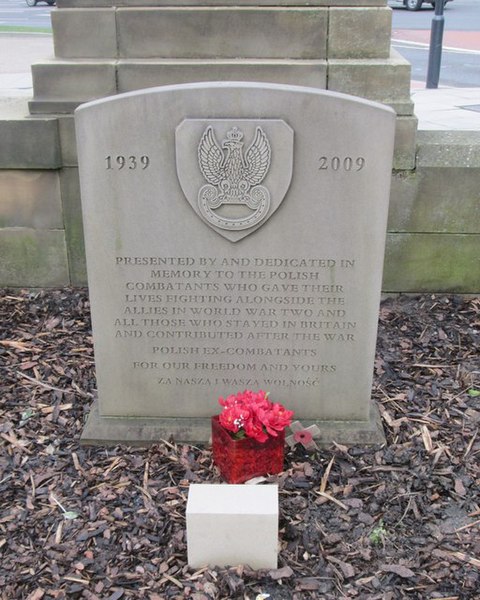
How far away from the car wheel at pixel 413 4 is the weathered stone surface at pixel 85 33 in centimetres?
2907

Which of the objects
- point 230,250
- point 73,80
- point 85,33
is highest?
point 85,33

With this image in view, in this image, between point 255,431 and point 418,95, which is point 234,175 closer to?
point 255,431

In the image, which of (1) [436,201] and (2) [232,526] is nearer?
(2) [232,526]

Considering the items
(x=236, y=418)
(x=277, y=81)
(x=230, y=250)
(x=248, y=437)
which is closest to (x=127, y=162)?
(x=230, y=250)

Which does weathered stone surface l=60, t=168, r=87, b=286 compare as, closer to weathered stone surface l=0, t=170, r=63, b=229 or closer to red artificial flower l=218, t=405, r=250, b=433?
weathered stone surface l=0, t=170, r=63, b=229

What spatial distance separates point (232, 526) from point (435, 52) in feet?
39.0

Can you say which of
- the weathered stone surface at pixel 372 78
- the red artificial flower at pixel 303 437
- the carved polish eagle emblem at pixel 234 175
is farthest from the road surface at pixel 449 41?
the red artificial flower at pixel 303 437

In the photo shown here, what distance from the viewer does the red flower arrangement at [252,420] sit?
3188 mm

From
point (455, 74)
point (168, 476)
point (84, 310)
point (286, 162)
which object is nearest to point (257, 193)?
point (286, 162)

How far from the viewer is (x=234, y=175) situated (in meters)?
3.22

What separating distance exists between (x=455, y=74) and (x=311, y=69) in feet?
39.5

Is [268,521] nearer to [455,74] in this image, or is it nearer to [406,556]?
[406,556]

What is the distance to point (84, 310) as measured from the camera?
16.6 feet

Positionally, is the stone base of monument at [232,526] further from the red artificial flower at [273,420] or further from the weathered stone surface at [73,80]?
the weathered stone surface at [73,80]
